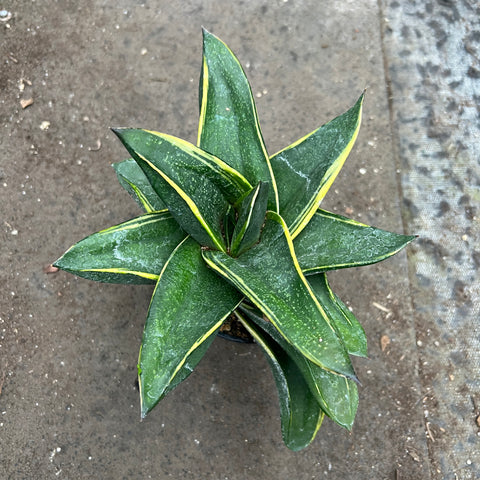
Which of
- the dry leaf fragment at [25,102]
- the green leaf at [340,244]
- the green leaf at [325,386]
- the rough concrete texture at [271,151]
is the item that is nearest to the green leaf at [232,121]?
the green leaf at [340,244]

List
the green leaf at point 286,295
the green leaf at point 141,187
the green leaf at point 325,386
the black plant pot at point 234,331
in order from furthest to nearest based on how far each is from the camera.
A: the black plant pot at point 234,331 → the green leaf at point 141,187 → the green leaf at point 325,386 → the green leaf at point 286,295

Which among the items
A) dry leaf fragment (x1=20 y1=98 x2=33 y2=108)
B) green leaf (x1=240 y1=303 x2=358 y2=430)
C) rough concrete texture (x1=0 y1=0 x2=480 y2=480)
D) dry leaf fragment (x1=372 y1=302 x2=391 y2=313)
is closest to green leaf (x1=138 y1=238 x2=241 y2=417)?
green leaf (x1=240 y1=303 x2=358 y2=430)

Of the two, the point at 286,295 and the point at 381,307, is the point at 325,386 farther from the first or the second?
the point at 381,307

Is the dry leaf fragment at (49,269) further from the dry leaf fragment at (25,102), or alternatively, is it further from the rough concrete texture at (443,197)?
the rough concrete texture at (443,197)

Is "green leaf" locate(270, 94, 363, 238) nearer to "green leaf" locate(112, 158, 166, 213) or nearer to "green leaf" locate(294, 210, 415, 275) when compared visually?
"green leaf" locate(294, 210, 415, 275)

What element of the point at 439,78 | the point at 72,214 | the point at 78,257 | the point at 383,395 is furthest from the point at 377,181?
the point at 78,257

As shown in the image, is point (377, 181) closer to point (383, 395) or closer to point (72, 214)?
point (383, 395)
